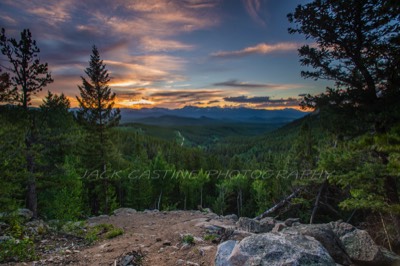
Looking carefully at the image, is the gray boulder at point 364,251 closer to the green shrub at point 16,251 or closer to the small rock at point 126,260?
the small rock at point 126,260

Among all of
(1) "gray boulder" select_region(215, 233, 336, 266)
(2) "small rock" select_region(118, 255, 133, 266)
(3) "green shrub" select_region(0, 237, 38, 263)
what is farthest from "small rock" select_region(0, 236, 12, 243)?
(1) "gray boulder" select_region(215, 233, 336, 266)

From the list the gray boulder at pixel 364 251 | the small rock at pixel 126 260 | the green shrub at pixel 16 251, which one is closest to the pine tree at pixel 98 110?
the green shrub at pixel 16 251

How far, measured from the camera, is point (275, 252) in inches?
241

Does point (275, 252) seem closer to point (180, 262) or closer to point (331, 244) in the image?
point (180, 262)

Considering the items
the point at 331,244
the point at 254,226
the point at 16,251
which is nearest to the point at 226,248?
the point at 331,244

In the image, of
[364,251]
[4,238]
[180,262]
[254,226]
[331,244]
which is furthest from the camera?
[254,226]

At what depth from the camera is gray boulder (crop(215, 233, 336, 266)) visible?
19.4 ft

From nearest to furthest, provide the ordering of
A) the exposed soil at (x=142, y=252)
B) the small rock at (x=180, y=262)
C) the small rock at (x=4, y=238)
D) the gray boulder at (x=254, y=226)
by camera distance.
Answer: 1. the small rock at (x=180, y=262)
2. the exposed soil at (x=142, y=252)
3. the small rock at (x=4, y=238)
4. the gray boulder at (x=254, y=226)

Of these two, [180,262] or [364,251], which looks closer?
[180,262]

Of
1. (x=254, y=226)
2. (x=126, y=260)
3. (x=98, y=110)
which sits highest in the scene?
(x=98, y=110)

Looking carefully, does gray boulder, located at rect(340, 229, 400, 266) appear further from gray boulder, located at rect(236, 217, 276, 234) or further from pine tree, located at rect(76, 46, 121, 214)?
pine tree, located at rect(76, 46, 121, 214)

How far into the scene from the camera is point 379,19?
428 inches

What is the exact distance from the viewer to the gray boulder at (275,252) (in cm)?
591

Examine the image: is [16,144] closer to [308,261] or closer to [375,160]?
[308,261]
